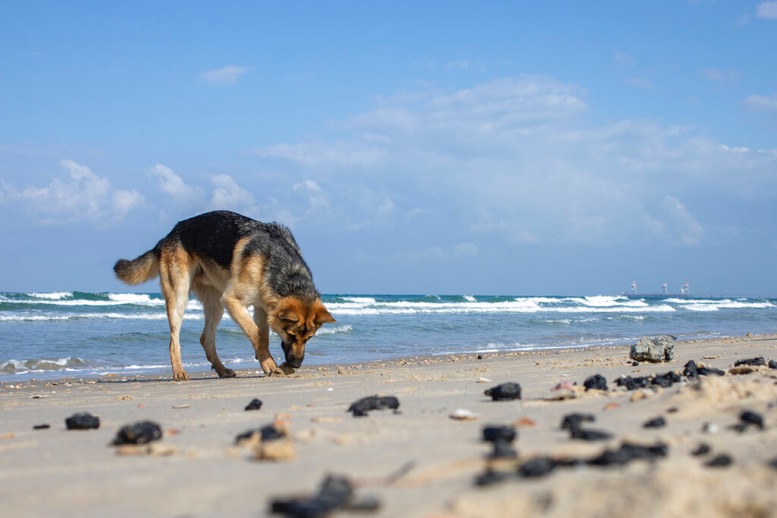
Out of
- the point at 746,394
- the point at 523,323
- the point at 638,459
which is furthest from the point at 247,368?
the point at 523,323

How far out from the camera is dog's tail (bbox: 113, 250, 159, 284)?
1070 centimetres

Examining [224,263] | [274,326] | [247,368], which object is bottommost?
[247,368]

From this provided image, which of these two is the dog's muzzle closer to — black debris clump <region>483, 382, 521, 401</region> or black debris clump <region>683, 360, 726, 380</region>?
black debris clump <region>483, 382, 521, 401</region>

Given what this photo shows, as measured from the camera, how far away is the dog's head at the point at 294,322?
9219mm

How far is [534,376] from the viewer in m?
7.57

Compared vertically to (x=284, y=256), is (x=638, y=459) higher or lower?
lower

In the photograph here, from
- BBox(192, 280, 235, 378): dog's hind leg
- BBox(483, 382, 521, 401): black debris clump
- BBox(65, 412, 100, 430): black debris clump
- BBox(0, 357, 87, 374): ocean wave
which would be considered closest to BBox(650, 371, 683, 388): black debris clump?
BBox(483, 382, 521, 401): black debris clump

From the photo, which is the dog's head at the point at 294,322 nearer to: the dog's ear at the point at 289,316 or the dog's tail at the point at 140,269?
the dog's ear at the point at 289,316

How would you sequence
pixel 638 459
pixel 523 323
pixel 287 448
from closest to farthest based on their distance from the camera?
pixel 638 459 → pixel 287 448 → pixel 523 323

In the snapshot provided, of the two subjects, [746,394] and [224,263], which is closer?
[746,394]

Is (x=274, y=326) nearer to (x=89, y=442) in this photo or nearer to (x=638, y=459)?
(x=89, y=442)

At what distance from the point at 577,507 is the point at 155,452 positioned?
6.96ft

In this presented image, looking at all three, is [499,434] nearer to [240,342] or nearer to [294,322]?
[294,322]

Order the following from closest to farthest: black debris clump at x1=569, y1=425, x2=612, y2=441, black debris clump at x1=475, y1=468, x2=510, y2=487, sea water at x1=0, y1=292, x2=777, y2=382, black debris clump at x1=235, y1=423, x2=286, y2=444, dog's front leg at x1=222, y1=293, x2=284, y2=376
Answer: black debris clump at x1=475, y1=468, x2=510, y2=487
black debris clump at x1=569, y1=425, x2=612, y2=441
black debris clump at x1=235, y1=423, x2=286, y2=444
dog's front leg at x1=222, y1=293, x2=284, y2=376
sea water at x1=0, y1=292, x2=777, y2=382
